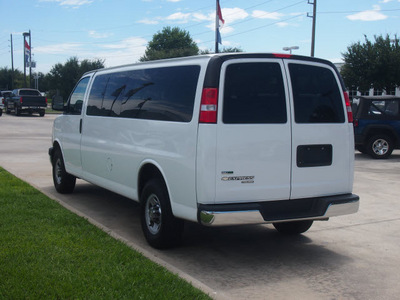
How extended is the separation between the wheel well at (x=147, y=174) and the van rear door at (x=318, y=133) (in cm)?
152

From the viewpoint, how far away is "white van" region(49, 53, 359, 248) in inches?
186

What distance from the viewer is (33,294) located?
152 inches

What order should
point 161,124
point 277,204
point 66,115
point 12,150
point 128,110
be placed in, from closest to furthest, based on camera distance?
1. point 277,204
2. point 161,124
3. point 128,110
4. point 66,115
5. point 12,150

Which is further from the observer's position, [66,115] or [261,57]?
[66,115]

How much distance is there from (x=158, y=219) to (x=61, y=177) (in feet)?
12.0

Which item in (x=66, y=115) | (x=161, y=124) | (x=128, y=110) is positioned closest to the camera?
(x=161, y=124)

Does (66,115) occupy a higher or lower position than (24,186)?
higher

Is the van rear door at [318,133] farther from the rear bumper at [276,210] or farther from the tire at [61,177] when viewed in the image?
the tire at [61,177]

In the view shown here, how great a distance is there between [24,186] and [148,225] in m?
3.80

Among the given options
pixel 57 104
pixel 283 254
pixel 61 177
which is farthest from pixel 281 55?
pixel 61 177

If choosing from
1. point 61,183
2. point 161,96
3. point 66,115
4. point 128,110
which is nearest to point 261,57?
point 161,96

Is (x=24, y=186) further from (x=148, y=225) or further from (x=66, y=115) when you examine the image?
(x=148, y=225)

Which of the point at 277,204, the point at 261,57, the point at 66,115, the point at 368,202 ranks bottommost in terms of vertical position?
the point at 368,202

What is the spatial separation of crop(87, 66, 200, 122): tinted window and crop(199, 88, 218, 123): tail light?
8.2 inches
